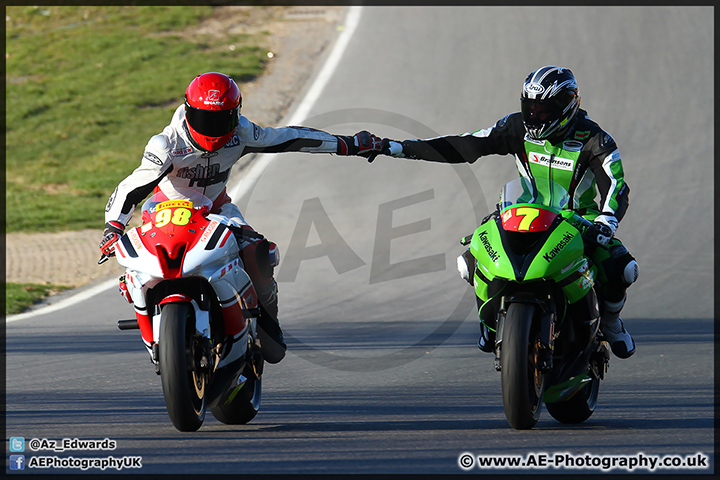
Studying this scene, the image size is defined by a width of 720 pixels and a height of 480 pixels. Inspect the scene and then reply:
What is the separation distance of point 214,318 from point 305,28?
17182 mm

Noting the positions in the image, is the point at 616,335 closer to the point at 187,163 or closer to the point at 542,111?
the point at 542,111

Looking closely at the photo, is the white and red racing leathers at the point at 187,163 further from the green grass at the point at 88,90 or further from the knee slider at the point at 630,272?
the green grass at the point at 88,90

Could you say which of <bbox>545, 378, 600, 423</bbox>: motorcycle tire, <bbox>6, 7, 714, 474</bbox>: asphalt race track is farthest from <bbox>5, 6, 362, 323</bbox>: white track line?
<bbox>545, 378, 600, 423</bbox>: motorcycle tire

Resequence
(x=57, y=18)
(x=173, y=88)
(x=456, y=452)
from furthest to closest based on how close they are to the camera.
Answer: (x=57, y=18) < (x=173, y=88) < (x=456, y=452)

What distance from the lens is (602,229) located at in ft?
20.1

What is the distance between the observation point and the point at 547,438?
19.2 feet

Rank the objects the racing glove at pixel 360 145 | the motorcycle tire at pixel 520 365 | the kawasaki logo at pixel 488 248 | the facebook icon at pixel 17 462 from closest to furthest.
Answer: the facebook icon at pixel 17 462 < the motorcycle tire at pixel 520 365 < the kawasaki logo at pixel 488 248 < the racing glove at pixel 360 145

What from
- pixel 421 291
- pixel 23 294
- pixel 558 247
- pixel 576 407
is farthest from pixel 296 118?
pixel 558 247

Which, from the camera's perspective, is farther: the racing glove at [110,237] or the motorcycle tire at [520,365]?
the racing glove at [110,237]

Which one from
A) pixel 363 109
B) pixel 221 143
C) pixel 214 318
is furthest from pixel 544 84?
pixel 363 109

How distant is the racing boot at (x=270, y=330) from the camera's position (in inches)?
257

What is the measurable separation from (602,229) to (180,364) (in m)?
2.59

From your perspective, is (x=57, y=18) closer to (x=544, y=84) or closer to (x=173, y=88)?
(x=173, y=88)

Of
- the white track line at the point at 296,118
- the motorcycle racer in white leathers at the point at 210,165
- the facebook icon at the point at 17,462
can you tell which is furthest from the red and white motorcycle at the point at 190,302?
the white track line at the point at 296,118
